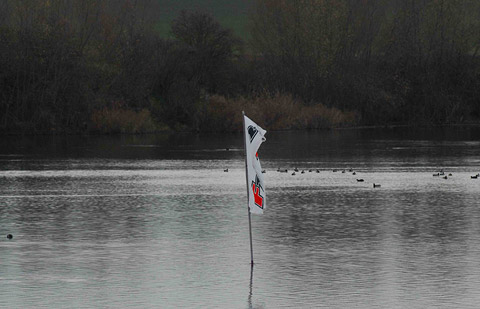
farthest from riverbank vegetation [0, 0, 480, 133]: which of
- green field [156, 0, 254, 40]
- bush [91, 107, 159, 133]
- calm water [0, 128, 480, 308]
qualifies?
green field [156, 0, 254, 40]

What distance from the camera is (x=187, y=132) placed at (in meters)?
64.1

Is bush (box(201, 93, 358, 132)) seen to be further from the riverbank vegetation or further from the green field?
the green field

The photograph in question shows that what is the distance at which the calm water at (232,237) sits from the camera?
11688 millimetres

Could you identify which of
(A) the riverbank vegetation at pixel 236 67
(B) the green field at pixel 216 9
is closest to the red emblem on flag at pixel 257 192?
(A) the riverbank vegetation at pixel 236 67

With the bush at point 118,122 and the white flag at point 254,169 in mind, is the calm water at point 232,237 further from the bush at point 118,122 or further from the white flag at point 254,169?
→ the bush at point 118,122

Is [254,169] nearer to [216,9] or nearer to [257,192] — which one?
[257,192]

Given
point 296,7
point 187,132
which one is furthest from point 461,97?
point 187,132

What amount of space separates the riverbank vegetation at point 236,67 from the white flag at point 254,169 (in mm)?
49360

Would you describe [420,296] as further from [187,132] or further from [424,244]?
[187,132]

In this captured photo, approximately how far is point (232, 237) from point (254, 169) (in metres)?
3.16

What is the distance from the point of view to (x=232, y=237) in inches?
645

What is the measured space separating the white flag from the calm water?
0.86 m

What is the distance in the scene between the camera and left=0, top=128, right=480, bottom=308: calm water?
1169cm

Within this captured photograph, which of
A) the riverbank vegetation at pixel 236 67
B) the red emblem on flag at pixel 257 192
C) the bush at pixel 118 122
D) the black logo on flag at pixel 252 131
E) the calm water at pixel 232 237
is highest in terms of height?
the riverbank vegetation at pixel 236 67
